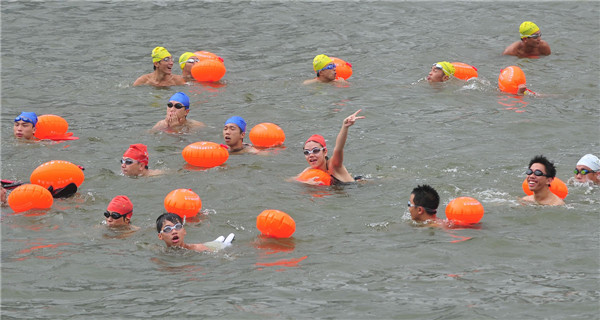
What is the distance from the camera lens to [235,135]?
15.9 meters

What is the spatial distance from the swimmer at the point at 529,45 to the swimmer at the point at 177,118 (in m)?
10.3

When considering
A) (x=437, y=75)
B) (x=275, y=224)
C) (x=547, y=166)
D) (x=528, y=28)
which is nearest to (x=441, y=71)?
(x=437, y=75)

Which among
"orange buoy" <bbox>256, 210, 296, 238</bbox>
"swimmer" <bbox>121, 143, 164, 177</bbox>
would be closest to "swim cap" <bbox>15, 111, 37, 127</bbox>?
"swimmer" <bbox>121, 143, 164, 177</bbox>

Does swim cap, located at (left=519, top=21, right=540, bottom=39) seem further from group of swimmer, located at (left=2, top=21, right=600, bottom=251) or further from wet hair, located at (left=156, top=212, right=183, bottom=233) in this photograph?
wet hair, located at (left=156, top=212, right=183, bottom=233)

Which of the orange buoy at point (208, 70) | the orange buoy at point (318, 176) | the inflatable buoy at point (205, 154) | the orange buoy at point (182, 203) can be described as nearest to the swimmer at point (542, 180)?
the orange buoy at point (318, 176)

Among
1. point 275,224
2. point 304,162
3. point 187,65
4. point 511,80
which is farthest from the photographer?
point 187,65

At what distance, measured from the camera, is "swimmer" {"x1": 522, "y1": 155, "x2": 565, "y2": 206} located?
1271 centimetres

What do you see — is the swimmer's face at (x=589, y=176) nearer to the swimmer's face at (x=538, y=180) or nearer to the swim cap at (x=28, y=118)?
the swimmer's face at (x=538, y=180)

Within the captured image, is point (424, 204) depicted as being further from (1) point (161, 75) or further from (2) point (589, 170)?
(1) point (161, 75)

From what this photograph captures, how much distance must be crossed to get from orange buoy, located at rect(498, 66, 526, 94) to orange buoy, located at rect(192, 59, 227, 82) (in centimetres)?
676

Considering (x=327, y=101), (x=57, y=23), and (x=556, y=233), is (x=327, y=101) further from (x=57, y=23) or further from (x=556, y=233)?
(x=57, y=23)

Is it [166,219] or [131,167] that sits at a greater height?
[166,219]

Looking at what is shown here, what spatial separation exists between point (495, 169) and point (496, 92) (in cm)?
559

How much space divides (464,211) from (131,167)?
5.78m
